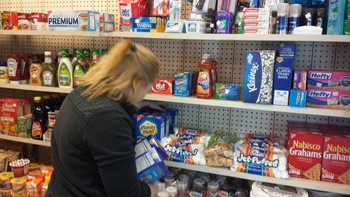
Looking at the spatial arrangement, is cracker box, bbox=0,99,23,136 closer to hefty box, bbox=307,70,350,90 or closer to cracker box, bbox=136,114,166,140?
cracker box, bbox=136,114,166,140

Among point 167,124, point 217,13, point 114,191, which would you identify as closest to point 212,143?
point 167,124

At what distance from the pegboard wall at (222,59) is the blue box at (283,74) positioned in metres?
0.39

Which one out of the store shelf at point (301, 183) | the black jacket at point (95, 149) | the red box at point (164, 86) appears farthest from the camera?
the red box at point (164, 86)

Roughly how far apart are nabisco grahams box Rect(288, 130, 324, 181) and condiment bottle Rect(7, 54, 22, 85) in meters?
2.18

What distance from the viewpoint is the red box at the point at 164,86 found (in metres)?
2.16

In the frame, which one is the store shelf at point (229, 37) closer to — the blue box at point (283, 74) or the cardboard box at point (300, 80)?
the blue box at point (283, 74)

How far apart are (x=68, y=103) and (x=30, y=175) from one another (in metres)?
1.49

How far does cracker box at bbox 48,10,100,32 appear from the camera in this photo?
2.19 metres

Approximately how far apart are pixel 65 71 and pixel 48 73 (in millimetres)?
175

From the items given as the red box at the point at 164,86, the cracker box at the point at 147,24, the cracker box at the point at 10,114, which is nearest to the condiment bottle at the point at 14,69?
the cracker box at the point at 10,114

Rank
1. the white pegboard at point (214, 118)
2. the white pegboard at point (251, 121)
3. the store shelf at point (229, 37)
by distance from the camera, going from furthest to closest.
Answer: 1. the white pegboard at point (214, 118)
2. the white pegboard at point (251, 121)
3. the store shelf at point (229, 37)

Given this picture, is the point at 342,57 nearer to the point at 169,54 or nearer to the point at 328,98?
the point at 328,98

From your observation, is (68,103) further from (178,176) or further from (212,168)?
(178,176)

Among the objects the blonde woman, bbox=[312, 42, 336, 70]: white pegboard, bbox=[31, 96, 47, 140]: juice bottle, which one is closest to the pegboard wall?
bbox=[312, 42, 336, 70]: white pegboard
